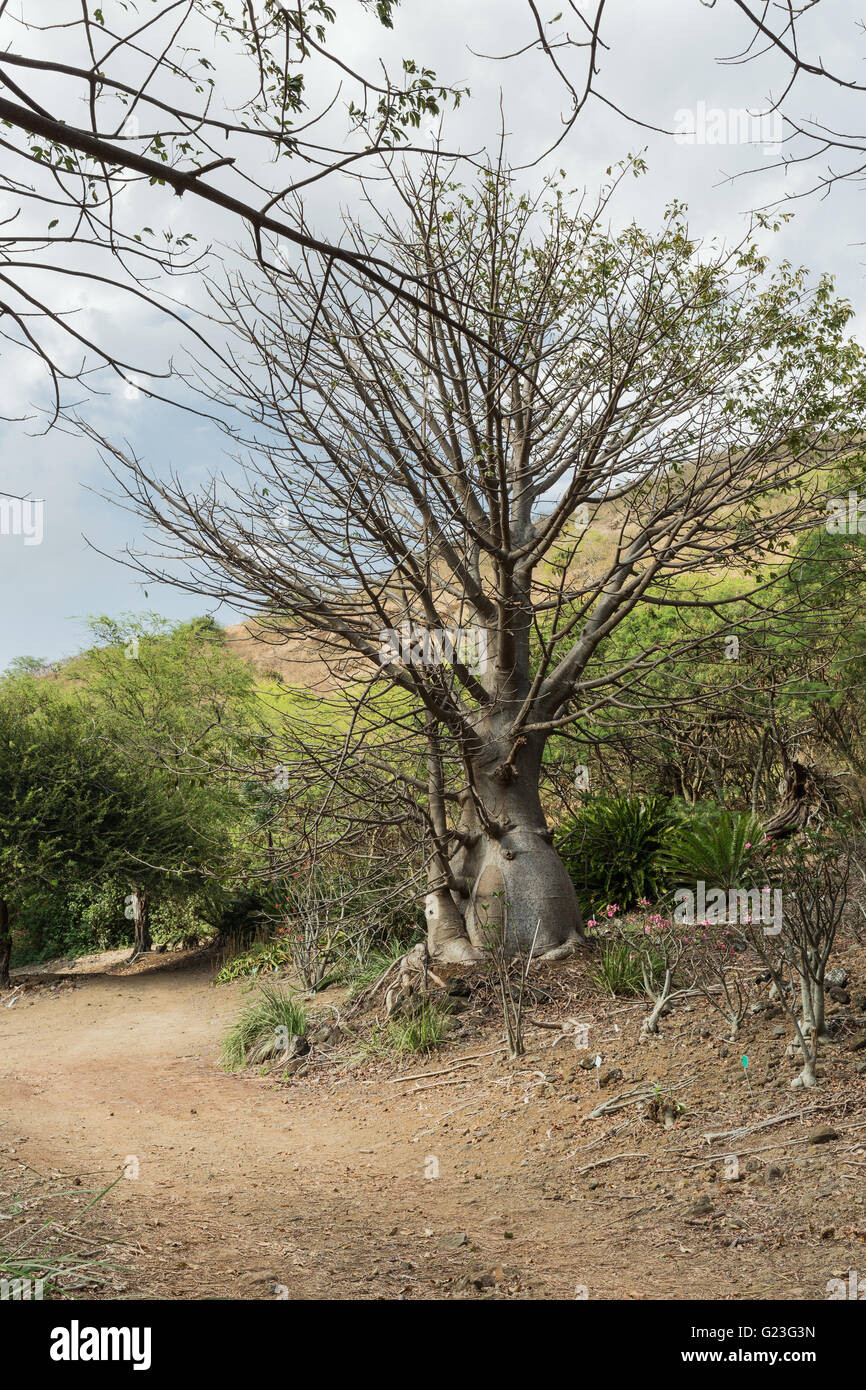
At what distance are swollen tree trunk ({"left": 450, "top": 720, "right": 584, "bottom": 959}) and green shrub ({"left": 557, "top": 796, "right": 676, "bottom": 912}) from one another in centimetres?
197

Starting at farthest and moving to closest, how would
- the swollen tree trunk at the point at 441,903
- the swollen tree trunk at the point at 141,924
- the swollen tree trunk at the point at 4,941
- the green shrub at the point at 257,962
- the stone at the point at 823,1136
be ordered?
the swollen tree trunk at the point at 141,924 < the swollen tree trunk at the point at 4,941 < the green shrub at the point at 257,962 < the swollen tree trunk at the point at 441,903 < the stone at the point at 823,1136

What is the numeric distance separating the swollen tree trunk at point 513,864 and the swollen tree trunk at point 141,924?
339 inches

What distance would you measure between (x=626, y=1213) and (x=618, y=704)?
3994 mm

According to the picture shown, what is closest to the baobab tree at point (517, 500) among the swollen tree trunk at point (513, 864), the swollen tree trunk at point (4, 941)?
the swollen tree trunk at point (513, 864)

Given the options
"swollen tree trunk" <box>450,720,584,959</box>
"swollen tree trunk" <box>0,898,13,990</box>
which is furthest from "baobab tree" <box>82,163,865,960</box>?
"swollen tree trunk" <box>0,898,13,990</box>

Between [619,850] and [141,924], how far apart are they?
9.46 metres

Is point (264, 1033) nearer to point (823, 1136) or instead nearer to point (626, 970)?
point (626, 970)

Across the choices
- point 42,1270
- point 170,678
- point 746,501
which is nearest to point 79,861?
point 170,678

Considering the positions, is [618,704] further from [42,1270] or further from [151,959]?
[151,959]

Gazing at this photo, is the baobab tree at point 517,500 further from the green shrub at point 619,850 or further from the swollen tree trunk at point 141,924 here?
the swollen tree trunk at point 141,924

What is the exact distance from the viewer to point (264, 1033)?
905 cm

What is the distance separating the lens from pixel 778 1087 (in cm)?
521

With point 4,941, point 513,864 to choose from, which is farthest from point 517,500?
Answer: point 4,941

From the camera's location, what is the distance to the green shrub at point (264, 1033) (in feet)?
28.4
